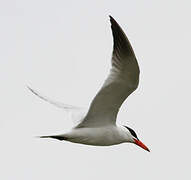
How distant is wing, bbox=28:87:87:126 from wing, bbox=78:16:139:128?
57cm

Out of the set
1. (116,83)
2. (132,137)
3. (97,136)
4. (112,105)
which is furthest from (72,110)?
(116,83)

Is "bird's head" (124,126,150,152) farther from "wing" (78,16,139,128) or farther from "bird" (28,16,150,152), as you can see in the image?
"wing" (78,16,139,128)

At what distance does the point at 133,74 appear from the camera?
9031mm

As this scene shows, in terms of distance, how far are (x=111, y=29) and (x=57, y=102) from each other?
3765 millimetres

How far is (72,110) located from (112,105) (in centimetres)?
185

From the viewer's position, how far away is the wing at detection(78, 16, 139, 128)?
28.6ft

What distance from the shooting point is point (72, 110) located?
11492 mm

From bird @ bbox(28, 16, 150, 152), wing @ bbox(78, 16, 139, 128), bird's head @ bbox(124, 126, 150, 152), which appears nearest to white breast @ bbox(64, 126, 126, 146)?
bird @ bbox(28, 16, 150, 152)

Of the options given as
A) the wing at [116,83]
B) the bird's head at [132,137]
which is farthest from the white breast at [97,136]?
the bird's head at [132,137]

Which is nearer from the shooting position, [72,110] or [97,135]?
[97,135]

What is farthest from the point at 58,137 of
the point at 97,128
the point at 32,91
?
the point at 32,91

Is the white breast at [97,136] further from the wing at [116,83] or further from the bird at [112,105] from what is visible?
the wing at [116,83]

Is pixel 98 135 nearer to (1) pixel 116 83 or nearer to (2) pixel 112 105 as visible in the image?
(2) pixel 112 105

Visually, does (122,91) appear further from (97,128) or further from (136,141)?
(136,141)
